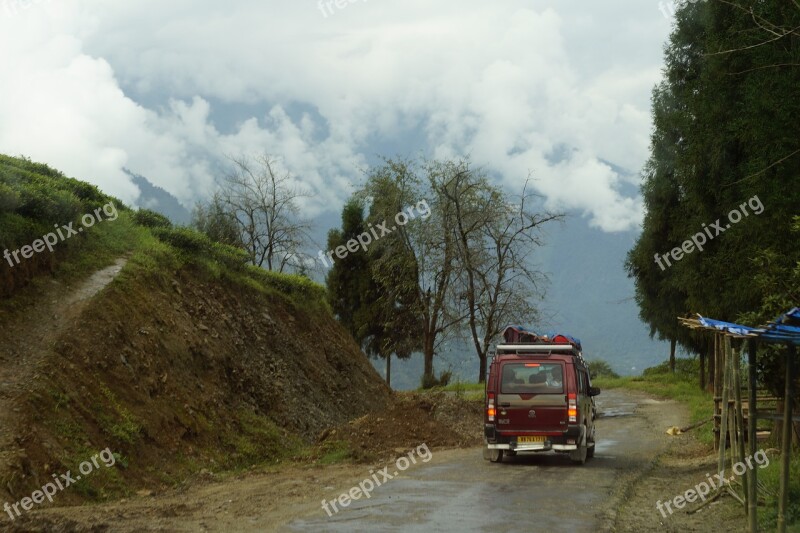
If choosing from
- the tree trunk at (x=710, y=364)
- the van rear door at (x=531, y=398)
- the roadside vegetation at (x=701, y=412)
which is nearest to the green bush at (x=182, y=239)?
the van rear door at (x=531, y=398)

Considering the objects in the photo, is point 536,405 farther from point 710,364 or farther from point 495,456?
A: point 710,364

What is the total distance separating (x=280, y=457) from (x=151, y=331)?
398 centimetres

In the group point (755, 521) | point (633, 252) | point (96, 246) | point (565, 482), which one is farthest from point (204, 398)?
point (633, 252)

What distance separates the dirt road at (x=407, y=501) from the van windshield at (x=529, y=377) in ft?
5.25

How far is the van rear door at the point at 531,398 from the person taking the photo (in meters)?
17.1

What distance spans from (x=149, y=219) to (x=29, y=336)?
876cm

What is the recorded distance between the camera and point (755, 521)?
9.23m

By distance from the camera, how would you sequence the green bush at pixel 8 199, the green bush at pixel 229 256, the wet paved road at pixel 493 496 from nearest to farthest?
the wet paved road at pixel 493 496, the green bush at pixel 8 199, the green bush at pixel 229 256

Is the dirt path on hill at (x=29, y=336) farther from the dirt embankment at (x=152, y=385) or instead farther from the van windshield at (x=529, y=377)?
the van windshield at (x=529, y=377)

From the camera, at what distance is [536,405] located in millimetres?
17156

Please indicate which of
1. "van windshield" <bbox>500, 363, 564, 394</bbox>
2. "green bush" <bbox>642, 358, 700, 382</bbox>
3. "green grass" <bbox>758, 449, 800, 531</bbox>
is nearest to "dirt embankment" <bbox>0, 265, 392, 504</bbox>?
"van windshield" <bbox>500, 363, 564, 394</bbox>

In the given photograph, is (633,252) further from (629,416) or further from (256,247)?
(256,247)

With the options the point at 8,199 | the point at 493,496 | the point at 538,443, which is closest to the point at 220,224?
the point at 8,199

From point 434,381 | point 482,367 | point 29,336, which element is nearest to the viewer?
point 29,336
